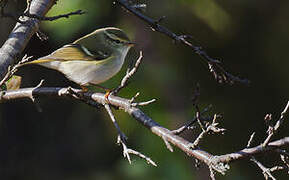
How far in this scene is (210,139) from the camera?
397cm

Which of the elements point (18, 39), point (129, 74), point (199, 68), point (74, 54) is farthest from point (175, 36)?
point (199, 68)

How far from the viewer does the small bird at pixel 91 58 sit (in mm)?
2326

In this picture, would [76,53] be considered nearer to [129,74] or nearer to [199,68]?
[129,74]

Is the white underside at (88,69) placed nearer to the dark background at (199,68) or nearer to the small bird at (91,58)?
the small bird at (91,58)

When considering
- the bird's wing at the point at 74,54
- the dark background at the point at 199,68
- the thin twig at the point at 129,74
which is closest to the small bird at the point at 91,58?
the bird's wing at the point at 74,54

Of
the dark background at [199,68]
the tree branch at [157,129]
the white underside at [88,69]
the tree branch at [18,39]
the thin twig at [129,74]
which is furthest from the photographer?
the dark background at [199,68]

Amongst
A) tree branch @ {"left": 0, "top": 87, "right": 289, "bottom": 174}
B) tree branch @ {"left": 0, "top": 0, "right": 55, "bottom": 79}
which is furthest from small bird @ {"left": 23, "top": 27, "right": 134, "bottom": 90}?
tree branch @ {"left": 0, "top": 87, "right": 289, "bottom": 174}

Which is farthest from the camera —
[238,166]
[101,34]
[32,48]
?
[32,48]

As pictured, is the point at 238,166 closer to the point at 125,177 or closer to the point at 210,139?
the point at 210,139

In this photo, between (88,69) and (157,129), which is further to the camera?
(88,69)

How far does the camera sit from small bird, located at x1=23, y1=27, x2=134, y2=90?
233cm

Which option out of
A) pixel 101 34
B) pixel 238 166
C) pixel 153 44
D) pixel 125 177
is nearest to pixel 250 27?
pixel 153 44

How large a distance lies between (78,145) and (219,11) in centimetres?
216

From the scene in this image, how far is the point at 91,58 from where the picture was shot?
244 centimetres
